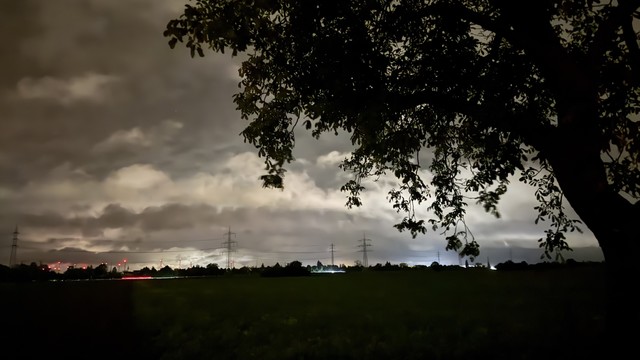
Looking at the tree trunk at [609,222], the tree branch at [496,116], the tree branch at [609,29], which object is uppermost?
the tree branch at [609,29]

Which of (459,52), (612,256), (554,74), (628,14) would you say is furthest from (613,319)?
(459,52)

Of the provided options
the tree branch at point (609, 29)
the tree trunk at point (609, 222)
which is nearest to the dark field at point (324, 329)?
the tree trunk at point (609, 222)

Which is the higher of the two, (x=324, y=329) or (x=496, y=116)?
(x=496, y=116)

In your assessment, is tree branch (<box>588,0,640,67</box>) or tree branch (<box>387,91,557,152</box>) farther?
tree branch (<box>387,91,557,152</box>)

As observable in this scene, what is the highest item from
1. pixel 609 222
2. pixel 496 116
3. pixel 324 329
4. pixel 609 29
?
pixel 609 29

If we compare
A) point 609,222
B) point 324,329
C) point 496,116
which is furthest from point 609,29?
point 324,329

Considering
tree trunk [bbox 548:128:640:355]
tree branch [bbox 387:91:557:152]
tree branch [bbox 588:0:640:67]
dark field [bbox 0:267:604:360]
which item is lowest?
dark field [bbox 0:267:604:360]

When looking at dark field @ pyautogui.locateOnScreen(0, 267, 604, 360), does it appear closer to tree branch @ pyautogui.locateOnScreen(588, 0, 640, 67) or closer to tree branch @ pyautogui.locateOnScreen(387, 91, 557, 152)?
tree branch @ pyautogui.locateOnScreen(387, 91, 557, 152)

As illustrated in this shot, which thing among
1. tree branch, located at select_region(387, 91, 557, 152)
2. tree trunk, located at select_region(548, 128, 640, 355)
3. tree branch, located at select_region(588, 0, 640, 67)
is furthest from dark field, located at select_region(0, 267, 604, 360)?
tree branch, located at select_region(588, 0, 640, 67)

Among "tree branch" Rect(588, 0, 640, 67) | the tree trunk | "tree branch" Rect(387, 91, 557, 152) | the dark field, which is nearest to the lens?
the tree trunk

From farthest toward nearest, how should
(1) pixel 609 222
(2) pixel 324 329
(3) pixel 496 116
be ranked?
(2) pixel 324 329, (3) pixel 496 116, (1) pixel 609 222

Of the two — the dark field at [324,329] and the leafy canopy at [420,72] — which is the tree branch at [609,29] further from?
the dark field at [324,329]

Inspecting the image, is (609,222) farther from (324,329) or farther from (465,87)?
(324,329)

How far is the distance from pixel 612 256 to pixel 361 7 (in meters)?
7.65
